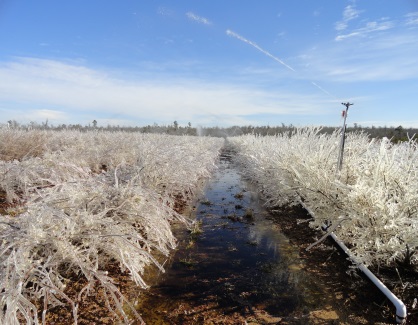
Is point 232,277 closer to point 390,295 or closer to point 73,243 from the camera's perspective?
point 390,295

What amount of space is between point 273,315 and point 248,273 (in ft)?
3.51

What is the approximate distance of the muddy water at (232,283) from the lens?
3.24m

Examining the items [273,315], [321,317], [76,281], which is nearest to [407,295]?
[321,317]

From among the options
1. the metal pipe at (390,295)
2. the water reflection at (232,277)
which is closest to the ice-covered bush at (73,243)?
the water reflection at (232,277)

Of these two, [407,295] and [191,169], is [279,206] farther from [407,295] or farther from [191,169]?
[407,295]

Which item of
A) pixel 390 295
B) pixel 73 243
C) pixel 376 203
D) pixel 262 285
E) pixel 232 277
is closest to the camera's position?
pixel 390 295

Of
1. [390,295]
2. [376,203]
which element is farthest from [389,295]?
[376,203]

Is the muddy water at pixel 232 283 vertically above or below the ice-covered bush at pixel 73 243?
below

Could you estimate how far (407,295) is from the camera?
352 cm

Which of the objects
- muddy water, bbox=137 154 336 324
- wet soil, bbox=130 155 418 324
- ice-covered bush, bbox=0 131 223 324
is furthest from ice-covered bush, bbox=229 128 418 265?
ice-covered bush, bbox=0 131 223 324

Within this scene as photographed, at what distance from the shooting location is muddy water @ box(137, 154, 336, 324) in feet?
10.6

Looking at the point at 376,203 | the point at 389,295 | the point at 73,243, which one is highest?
the point at 376,203

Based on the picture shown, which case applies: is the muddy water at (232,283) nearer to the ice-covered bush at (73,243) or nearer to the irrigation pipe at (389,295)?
the ice-covered bush at (73,243)

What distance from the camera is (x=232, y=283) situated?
13.0 feet
